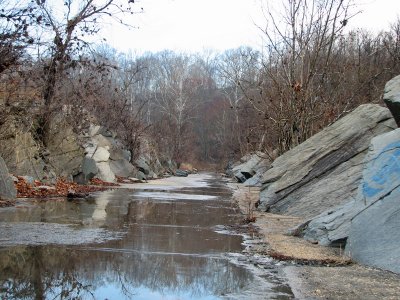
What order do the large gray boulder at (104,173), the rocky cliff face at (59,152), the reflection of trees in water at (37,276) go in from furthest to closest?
1. the large gray boulder at (104,173)
2. the rocky cliff face at (59,152)
3. the reflection of trees in water at (37,276)

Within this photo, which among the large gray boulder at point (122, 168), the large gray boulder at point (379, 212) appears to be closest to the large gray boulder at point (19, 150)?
the large gray boulder at point (122, 168)

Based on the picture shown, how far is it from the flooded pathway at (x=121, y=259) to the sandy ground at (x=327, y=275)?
10.9 inches

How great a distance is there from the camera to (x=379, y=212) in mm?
5957

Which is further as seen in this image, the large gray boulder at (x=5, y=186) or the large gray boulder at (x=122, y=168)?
the large gray boulder at (x=122, y=168)

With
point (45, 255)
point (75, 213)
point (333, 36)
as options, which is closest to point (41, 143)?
point (75, 213)

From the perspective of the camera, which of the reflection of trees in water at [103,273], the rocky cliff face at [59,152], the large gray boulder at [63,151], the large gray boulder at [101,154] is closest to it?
the reflection of trees in water at [103,273]

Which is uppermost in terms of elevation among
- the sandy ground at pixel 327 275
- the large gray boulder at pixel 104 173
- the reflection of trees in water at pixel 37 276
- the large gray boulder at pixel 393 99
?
the large gray boulder at pixel 393 99

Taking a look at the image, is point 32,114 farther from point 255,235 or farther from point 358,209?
point 358,209

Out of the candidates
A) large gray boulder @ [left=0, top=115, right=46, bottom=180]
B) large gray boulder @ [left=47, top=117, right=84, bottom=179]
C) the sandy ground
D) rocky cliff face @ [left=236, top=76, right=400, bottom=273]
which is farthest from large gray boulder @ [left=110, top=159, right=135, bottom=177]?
the sandy ground

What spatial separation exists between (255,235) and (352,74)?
1494 cm

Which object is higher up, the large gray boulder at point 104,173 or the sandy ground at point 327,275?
the large gray boulder at point 104,173

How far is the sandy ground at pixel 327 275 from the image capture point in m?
4.38

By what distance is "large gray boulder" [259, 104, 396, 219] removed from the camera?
9.94m

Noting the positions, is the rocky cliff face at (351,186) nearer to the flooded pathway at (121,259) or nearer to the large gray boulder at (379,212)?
the large gray boulder at (379,212)
